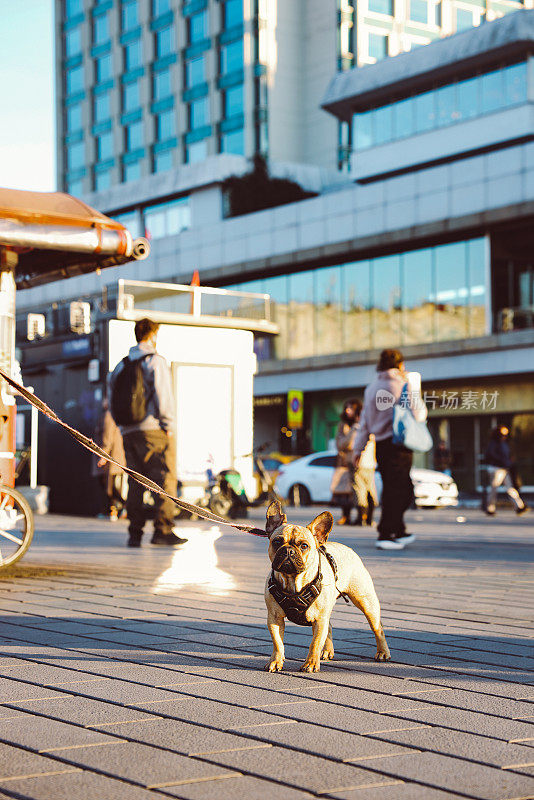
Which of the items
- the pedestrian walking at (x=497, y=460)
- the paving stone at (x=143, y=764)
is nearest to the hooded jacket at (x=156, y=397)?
the paving stone at (x=143, y=764)

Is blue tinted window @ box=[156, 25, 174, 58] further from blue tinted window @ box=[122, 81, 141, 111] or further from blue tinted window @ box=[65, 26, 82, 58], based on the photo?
blue tinted window @ box=[65, 26, 82, 58]

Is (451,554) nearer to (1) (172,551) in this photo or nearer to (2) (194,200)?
(1) (172,551)

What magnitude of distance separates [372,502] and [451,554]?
6588 mm

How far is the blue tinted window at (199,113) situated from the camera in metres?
74.4

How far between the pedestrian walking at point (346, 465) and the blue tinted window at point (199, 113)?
196 feet

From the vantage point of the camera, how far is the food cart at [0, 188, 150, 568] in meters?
7.95

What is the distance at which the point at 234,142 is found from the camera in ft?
240

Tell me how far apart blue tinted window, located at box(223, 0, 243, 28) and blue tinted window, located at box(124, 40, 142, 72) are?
30.1 feet

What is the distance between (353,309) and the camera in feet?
148

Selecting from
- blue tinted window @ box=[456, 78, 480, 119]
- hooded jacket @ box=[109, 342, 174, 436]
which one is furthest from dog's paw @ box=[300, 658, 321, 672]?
blue tinted window @ box=[456, 78, 480, 119]

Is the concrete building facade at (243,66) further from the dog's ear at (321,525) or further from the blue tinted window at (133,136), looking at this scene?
the dog's ear at (321,525)

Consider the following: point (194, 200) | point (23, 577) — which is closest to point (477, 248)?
point (194, 200)

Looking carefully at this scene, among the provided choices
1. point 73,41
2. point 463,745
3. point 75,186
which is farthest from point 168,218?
point 463,745

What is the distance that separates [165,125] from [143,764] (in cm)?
7717
